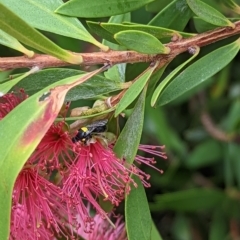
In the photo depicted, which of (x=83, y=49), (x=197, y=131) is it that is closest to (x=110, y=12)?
(x=83, y=49)

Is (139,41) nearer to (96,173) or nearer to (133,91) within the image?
(133,91)

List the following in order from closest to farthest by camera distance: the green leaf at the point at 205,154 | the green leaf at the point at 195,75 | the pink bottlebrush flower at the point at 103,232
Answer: the green leaf at the point at 195,75 → the pink bottlebrush flower at the point at 103,232 → the green leaf at the point at 205,154

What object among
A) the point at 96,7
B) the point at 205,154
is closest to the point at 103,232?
the point at 96,7

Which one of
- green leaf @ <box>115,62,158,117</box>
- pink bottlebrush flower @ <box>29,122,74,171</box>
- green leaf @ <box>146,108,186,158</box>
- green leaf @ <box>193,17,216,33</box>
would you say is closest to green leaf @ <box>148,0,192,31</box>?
green leaf @ <box>193,17,216,33</box>

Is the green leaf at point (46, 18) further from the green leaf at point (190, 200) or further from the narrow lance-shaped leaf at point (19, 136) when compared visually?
the green leaf at point (190, 200)

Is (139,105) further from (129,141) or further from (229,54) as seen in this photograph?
(229,54)

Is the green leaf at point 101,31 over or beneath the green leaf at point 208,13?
over

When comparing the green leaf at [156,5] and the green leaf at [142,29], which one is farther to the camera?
the green leaf at [156,5]

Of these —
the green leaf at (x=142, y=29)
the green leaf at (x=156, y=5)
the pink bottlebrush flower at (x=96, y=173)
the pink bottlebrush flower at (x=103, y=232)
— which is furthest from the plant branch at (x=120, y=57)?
the pink bottlebrush flower at (x=103, y=232)
